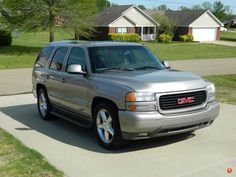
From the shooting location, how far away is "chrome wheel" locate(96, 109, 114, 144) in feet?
21.3

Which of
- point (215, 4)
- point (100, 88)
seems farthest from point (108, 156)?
point (215, 4)

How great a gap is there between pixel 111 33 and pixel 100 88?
4814cm

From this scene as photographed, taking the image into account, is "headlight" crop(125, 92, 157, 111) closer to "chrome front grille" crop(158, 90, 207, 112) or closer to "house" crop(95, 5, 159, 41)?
"chrome front grille" crop(158, 90, 207, 112)

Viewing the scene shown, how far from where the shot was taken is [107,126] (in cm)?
655

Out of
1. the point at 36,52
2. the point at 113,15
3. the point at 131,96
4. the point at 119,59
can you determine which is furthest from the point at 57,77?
the point at 113,15

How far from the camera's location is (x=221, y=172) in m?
5.34

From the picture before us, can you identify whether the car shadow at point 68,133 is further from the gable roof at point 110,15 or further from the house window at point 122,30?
the gable roof at point 110,15

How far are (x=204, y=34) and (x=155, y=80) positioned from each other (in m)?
57.1

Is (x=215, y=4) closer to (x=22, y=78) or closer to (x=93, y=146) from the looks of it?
(x=22, y=78)

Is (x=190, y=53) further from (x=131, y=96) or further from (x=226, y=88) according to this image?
(x=131, y=96)

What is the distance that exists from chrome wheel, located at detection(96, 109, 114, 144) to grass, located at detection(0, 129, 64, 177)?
1081 millimetres

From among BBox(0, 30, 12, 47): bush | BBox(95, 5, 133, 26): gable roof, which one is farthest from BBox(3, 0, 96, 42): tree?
BBox(95, 5, 133, 26): gable roof

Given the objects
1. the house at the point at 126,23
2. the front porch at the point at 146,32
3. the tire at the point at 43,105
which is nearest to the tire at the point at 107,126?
the tire at the point at 43,105

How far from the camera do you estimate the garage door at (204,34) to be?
6069 cm
